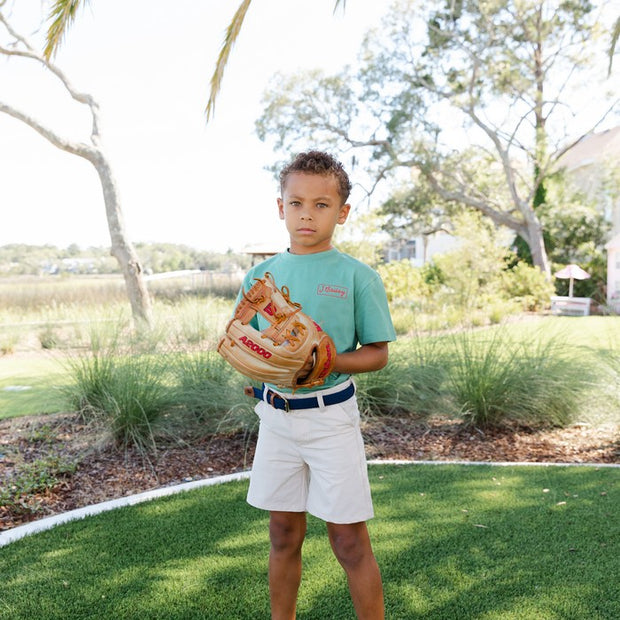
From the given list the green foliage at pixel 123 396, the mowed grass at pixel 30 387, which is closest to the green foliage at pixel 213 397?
the green foliage at pixel 123 396

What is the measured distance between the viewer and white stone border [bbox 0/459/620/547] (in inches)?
124

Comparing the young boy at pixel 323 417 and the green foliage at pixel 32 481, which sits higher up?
the young boy at pixel 323 417

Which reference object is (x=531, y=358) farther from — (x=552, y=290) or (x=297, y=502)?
(x=552, y=290)

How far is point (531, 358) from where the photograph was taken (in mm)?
5297

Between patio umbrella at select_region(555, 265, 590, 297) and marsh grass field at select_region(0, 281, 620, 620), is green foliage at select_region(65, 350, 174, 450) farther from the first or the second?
patio umbrella at select_region(555, 265, 590, 297)

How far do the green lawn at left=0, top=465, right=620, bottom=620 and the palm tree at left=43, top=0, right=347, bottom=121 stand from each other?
2939mm

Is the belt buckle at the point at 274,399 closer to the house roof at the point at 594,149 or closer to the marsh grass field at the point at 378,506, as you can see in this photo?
the marsh grass field at the point at 378,506

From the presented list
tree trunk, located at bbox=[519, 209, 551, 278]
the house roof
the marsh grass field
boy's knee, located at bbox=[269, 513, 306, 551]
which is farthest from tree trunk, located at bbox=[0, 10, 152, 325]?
the house roof

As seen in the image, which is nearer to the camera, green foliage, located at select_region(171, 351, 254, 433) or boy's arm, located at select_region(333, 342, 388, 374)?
boy's arm, located at select_region(333, 342, 388, 374)

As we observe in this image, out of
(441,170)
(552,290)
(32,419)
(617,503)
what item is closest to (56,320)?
(32,419)

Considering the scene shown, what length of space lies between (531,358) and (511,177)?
56.8 feet

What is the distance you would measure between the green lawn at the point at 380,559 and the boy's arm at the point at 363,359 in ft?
3.46

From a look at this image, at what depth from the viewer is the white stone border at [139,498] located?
316 centimetres

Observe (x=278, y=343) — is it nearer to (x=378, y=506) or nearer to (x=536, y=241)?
(x=378, y=506)
